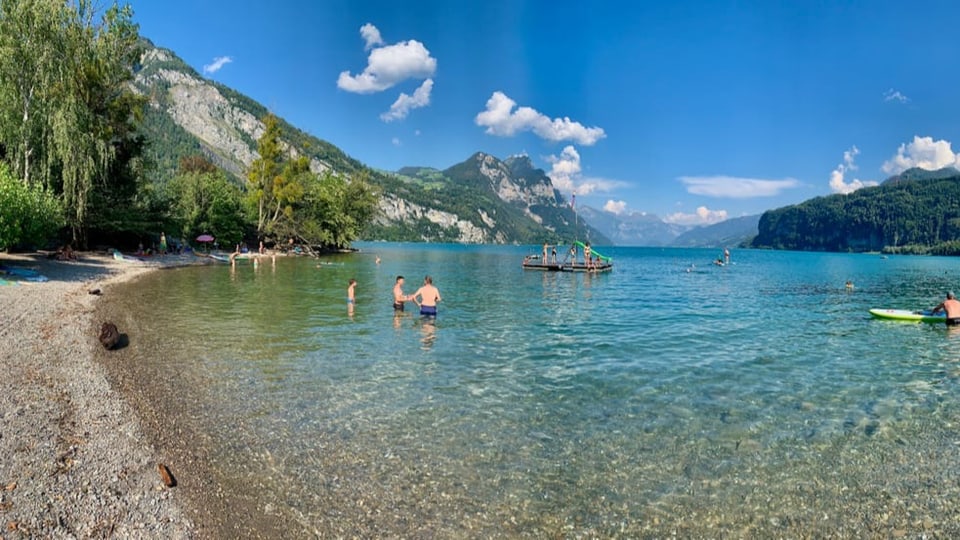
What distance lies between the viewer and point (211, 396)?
443 inches

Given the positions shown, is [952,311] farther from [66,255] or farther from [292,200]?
[292,200]

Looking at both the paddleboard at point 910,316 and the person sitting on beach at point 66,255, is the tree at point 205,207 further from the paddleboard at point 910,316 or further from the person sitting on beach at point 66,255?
the paddleboard at point 910,316

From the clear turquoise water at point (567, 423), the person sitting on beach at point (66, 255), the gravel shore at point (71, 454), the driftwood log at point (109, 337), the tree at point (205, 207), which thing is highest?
the tree at point (205, 207)

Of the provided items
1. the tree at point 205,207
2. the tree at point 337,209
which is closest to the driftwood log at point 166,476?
the tree at point 205,207

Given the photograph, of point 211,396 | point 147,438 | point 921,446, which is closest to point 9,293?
point 211,396

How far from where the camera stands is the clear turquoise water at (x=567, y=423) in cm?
710

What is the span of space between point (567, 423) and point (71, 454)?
27.5 feet

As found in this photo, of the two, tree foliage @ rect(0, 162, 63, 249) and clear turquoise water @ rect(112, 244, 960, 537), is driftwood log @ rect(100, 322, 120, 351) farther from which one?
tree foliage @ rect(0, 162, 63, 249)

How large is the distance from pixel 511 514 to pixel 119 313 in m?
20.7

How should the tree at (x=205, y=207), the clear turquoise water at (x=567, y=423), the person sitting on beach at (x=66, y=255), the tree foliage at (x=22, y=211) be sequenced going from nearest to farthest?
the clear turquoise water at (x=567, y=423) → the tree foliage at (x=22, y=211) → the person sitting on beach at (x=66, y=255) → the tree at (x=205, y=207)

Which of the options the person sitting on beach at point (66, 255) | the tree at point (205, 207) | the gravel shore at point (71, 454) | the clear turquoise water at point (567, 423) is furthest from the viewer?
the tree at point (205, 207)

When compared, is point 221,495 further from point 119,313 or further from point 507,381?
point 119,313

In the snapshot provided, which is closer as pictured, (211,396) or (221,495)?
(221,495)

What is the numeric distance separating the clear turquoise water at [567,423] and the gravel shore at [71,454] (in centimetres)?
111
